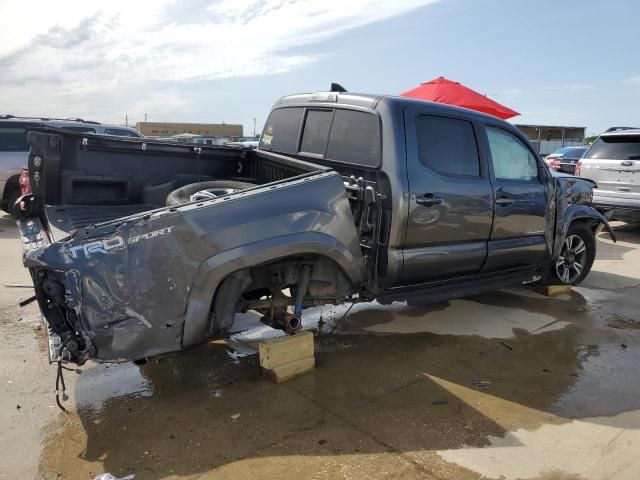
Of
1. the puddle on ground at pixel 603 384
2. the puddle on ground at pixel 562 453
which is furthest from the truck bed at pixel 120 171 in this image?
the puddle on ground at pixel 603 384

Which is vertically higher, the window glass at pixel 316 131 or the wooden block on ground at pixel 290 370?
the window glass at pixel 316 131

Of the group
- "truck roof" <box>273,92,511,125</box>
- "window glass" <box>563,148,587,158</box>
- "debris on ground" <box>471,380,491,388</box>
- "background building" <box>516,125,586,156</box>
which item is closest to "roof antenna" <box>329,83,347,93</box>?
"truck roof" <box>273,92,511,125</box>

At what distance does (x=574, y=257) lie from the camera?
6609 millimetres

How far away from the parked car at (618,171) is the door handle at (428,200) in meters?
6.96

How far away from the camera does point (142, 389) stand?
3838 millimetres

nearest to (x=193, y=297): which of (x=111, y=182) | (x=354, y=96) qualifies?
(x=111, y=182)

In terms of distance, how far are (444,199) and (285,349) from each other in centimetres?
179

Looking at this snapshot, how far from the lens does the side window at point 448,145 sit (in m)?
4.36

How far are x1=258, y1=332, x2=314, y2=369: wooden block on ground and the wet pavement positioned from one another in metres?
0.17

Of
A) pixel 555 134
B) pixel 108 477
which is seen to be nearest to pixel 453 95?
pixel 108 477

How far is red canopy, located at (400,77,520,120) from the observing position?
36.6ft

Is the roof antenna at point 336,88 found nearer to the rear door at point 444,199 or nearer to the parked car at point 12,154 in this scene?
the rear door at point 444,199

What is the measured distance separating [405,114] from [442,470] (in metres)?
2.63

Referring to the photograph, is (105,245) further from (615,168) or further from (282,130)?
(615,168)
